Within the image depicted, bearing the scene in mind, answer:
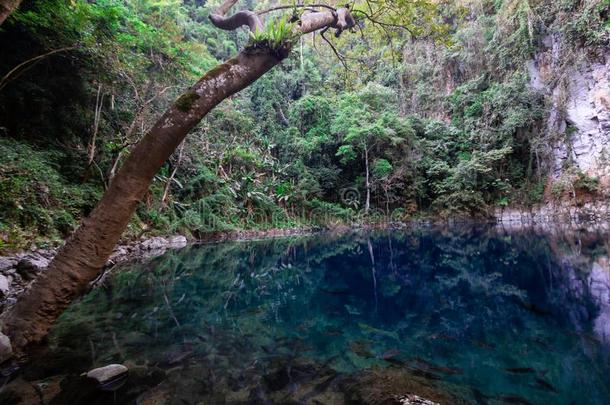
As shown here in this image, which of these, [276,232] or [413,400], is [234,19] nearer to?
[413,400]

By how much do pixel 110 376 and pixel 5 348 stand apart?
2.91 ft

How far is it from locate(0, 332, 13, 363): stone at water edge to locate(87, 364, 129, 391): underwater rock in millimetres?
667

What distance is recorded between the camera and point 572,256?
7.09 metres

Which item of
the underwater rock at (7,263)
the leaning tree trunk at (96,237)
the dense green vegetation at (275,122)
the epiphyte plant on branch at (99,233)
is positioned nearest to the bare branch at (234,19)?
the dense green vegetation at (275,122)

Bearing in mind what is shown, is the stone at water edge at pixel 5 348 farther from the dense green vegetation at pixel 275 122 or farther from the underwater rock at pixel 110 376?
the dense green vegetation at pixel 275 122

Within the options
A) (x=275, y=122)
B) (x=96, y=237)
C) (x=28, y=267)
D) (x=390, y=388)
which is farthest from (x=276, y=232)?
(x=390, y=388)

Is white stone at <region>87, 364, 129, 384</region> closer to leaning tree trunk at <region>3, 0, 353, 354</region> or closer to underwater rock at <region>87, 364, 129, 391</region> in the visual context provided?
underwater rock at <region>87, 364, 129, 391</region>

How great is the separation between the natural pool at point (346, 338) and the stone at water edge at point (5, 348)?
182mm

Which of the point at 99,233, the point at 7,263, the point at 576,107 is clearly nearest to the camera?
the point at 99,233

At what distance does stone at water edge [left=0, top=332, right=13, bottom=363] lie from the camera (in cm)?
240

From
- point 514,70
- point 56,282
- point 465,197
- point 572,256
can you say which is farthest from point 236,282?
point 514,70

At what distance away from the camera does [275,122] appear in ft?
87.7

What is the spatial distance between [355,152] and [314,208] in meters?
6.06

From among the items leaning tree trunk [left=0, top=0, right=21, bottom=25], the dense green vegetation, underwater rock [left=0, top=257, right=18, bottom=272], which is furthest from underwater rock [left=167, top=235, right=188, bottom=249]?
leaning tree trunk [left=0, top=0, right=21, bottom=25]
